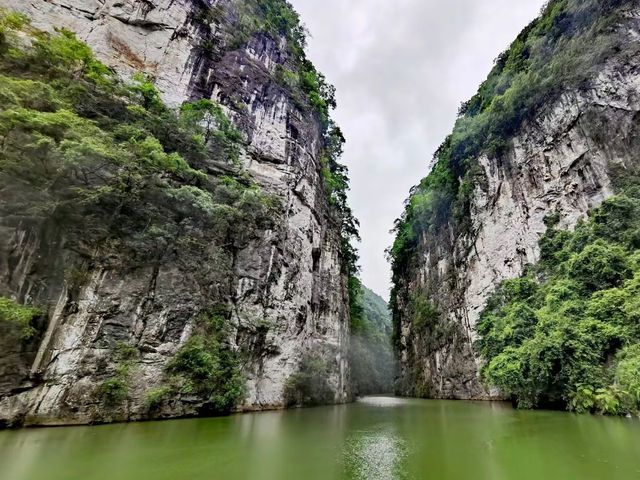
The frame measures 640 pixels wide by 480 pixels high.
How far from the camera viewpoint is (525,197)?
18.1 metres

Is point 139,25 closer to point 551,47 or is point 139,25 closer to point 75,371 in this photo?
point 75,371

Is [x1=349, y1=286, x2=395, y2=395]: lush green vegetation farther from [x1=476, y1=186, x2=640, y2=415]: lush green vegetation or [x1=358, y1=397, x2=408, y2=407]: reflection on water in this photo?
[x1=476, y1=186, x2=640, y2=415]: lush green vegetation

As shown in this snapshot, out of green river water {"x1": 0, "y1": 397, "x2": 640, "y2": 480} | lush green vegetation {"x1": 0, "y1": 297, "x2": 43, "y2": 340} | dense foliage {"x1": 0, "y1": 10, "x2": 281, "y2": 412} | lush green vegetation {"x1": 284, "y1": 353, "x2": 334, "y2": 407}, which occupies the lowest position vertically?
green river water {"x1": 0, "y1": 397, "x2": 640, "y2": 480}

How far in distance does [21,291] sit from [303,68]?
843 inches

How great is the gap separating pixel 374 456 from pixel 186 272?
905 centimetres

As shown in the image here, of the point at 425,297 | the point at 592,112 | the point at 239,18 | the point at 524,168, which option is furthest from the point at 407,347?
the point at 239,18

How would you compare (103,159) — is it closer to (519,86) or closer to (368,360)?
(519,86)

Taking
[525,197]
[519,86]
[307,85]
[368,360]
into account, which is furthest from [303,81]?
[368,360]

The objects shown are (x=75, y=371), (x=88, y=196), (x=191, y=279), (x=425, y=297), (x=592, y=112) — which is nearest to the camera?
(x=75, y=371)

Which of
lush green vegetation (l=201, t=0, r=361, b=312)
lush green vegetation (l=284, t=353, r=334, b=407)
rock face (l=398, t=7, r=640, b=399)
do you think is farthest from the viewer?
lush green vegetation (l=201, t=0, r=361, b=312)

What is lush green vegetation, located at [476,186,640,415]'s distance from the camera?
8969mm

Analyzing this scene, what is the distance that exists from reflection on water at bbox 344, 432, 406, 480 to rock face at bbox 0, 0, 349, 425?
6.20 metres

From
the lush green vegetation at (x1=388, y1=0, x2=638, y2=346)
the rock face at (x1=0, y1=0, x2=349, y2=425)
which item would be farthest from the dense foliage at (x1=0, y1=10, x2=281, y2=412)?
the lush green vegetation at (x1=388, y1=0, x2=638, y2=346)

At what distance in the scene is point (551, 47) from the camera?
18.8 metres
